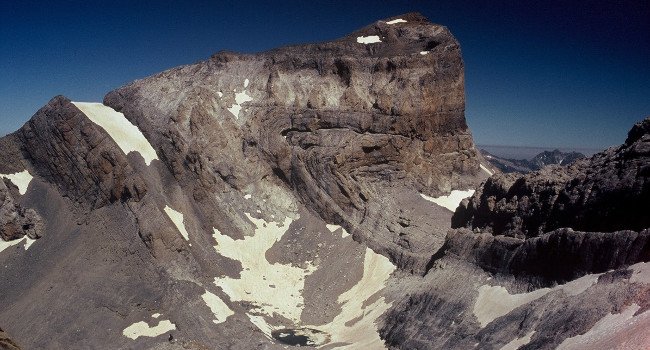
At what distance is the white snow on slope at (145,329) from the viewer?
3175cm

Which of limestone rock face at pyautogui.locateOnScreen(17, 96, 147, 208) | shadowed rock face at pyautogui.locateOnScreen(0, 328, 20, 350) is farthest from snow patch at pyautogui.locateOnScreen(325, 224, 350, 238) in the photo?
shadowed rock face at pyautogui.locateOnScreen(0, 328, 20, 350)

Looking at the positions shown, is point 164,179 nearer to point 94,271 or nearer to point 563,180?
point 94,271

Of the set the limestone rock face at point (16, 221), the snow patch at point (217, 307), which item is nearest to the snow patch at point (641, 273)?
the snow patch at point (217, 307)

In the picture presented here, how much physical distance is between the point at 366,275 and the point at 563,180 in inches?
756

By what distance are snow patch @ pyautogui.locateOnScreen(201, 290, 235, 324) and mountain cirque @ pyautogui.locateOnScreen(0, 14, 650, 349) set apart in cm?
14

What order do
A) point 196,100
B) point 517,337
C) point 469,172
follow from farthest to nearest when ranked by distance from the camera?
1. point 469,172
2. point 196,100
3. point 517,337

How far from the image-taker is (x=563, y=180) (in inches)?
1102

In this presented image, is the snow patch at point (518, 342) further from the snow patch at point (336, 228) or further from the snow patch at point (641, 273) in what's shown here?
the snow patch at point (336, 228)

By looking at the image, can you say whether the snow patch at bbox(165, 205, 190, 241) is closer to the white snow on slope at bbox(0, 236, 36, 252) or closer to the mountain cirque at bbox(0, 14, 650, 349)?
the mountain cirque at bbox(0, 14, 650, 349)

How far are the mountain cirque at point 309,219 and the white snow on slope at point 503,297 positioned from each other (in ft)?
0.40

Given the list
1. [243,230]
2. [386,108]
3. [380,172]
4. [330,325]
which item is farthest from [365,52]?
[330,325]

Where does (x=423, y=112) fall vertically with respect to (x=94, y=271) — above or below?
above

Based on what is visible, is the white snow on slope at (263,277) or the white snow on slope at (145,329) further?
the white snow on slope at (263,277)

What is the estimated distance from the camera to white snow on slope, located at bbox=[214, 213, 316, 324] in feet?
128
